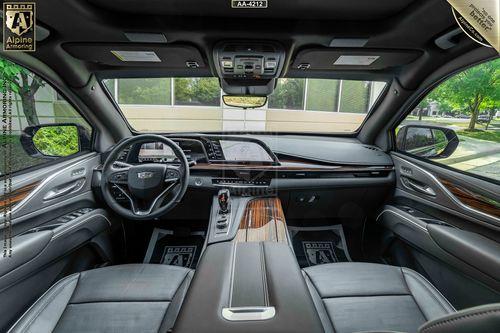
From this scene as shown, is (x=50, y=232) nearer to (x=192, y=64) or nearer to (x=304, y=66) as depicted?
(x=192, y=64)

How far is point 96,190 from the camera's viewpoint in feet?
7.86

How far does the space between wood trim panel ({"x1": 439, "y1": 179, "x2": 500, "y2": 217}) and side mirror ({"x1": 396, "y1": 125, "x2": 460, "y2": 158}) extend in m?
0.35

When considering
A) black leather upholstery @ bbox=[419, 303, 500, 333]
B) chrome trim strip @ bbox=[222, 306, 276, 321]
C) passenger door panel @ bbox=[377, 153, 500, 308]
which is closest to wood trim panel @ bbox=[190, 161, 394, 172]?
passenger door panel @ bbox=[377, 153, 500, 308]

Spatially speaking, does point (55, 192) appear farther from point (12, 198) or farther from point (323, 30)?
point (323, 30)

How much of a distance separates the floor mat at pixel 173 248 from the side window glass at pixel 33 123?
1.08 meters

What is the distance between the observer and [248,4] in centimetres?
164

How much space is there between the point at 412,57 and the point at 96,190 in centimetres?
269

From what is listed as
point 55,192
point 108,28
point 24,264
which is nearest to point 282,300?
point 24,264

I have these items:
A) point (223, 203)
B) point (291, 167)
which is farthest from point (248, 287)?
point (291, 167)

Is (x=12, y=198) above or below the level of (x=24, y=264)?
above

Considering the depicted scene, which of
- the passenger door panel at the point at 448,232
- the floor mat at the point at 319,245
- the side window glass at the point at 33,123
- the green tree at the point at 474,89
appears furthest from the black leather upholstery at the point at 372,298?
the side window glass at the point at 33,123

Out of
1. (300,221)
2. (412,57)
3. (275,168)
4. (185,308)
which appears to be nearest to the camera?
(185,308)

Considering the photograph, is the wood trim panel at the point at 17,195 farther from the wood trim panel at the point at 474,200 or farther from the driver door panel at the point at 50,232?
the wood trim panel at the point at 474,200

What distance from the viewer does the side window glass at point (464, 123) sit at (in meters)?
1.82
